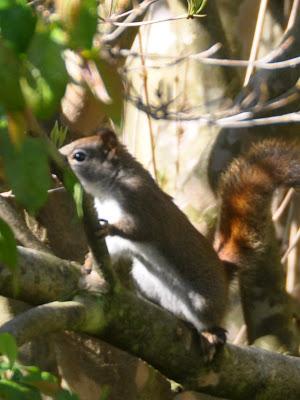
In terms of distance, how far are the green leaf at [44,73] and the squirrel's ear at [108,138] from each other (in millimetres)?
2289

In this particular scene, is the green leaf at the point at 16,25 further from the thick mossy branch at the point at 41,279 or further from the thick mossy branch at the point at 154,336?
the thick mossy branch at the point at 41,279

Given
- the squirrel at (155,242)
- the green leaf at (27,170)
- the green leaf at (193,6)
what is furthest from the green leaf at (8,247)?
the squirrel at (155,242)

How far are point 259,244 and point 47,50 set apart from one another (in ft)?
8.02

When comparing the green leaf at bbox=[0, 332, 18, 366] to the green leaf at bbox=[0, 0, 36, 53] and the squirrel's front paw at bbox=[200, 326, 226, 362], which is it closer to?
the green leaf at bbox=[0, 0, 36, 53]

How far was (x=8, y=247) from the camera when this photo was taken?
648 millimetres

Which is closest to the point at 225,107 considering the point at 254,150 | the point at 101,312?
the point at 254,150

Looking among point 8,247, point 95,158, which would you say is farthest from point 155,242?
point 8,247

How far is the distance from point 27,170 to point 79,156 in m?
2.41

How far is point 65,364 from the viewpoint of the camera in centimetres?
323

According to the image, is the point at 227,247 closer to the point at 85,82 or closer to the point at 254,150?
the point at 254,150

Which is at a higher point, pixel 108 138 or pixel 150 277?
pixel 108 138

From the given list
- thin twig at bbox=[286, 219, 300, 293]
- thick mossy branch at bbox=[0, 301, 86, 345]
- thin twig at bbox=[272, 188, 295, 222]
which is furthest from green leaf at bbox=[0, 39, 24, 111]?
thin twig at bbox=[286, 219, 300, 293]

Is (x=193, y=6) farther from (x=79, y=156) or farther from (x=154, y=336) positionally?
(x=154, y=336)

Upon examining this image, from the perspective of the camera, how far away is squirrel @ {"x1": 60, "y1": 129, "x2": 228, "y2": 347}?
2873 millimetres
